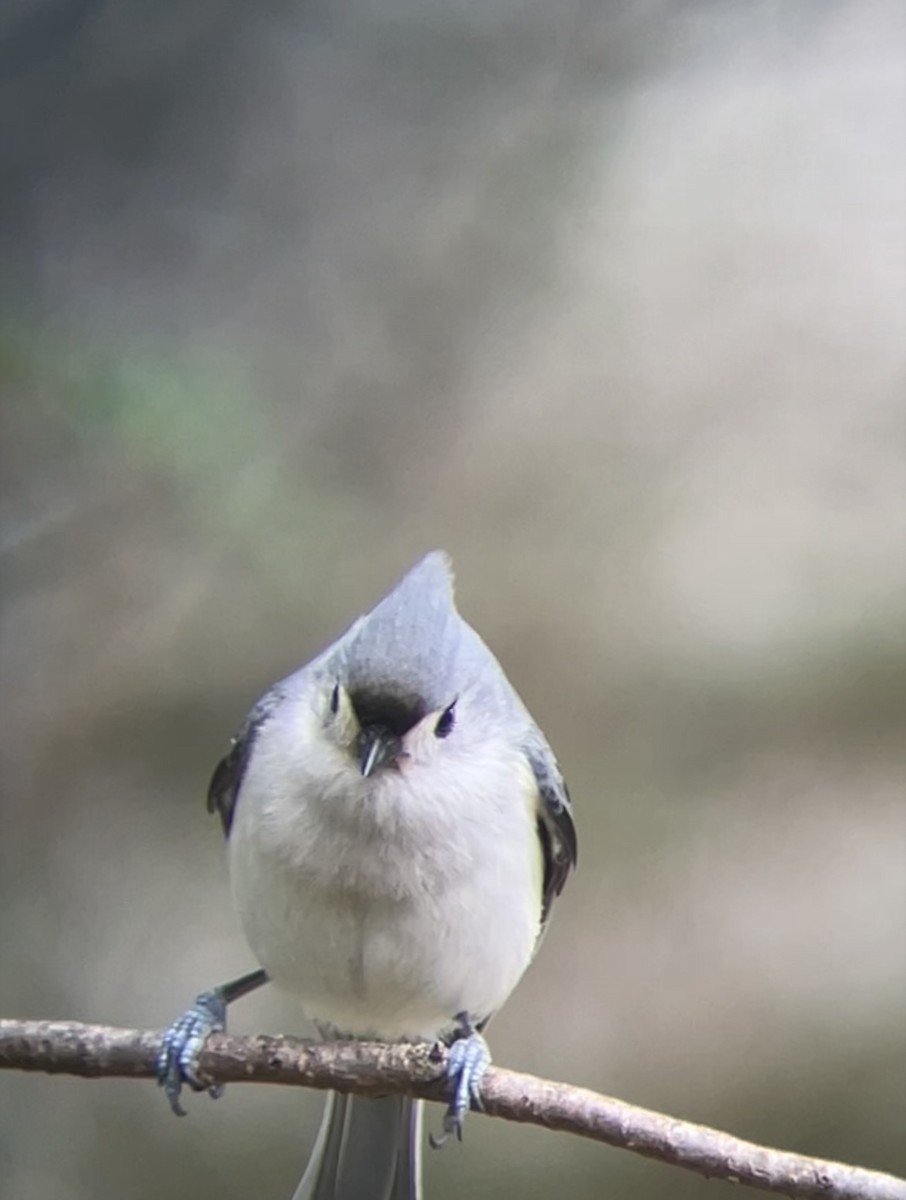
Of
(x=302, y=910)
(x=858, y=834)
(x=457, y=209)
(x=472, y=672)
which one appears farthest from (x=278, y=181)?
(x=858, y=834)

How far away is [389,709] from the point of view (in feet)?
3.19

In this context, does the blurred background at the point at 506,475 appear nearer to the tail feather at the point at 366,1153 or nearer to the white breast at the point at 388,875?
the tail feather at the point at 366,1153

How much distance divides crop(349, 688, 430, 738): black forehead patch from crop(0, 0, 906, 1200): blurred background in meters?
0.42

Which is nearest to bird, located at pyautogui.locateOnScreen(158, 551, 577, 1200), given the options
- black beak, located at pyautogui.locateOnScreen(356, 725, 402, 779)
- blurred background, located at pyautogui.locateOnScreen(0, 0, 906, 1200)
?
black beak, located at pyautogui.locateOnScreen(356, 725, 402, 779)

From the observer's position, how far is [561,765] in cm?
141

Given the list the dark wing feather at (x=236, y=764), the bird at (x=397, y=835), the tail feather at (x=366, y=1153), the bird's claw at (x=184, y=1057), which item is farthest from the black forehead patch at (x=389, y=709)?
the tail feather at (x=366, y=1153)

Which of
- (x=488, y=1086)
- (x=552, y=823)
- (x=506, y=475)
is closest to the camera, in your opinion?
(x=488, y=1086)

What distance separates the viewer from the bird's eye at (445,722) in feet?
3.31

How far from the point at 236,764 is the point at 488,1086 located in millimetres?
337

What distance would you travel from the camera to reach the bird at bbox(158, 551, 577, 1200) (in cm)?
99

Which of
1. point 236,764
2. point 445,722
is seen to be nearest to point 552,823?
point 445,722

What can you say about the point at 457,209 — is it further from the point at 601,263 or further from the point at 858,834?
the point at 858,834

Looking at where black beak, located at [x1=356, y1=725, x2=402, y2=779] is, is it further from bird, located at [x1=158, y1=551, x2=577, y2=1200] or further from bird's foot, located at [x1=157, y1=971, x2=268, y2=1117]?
bird's foot, located at [x1=157, y1=971, x2=268, y2=1117]

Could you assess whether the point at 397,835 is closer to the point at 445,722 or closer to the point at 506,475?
the point at 445,722
